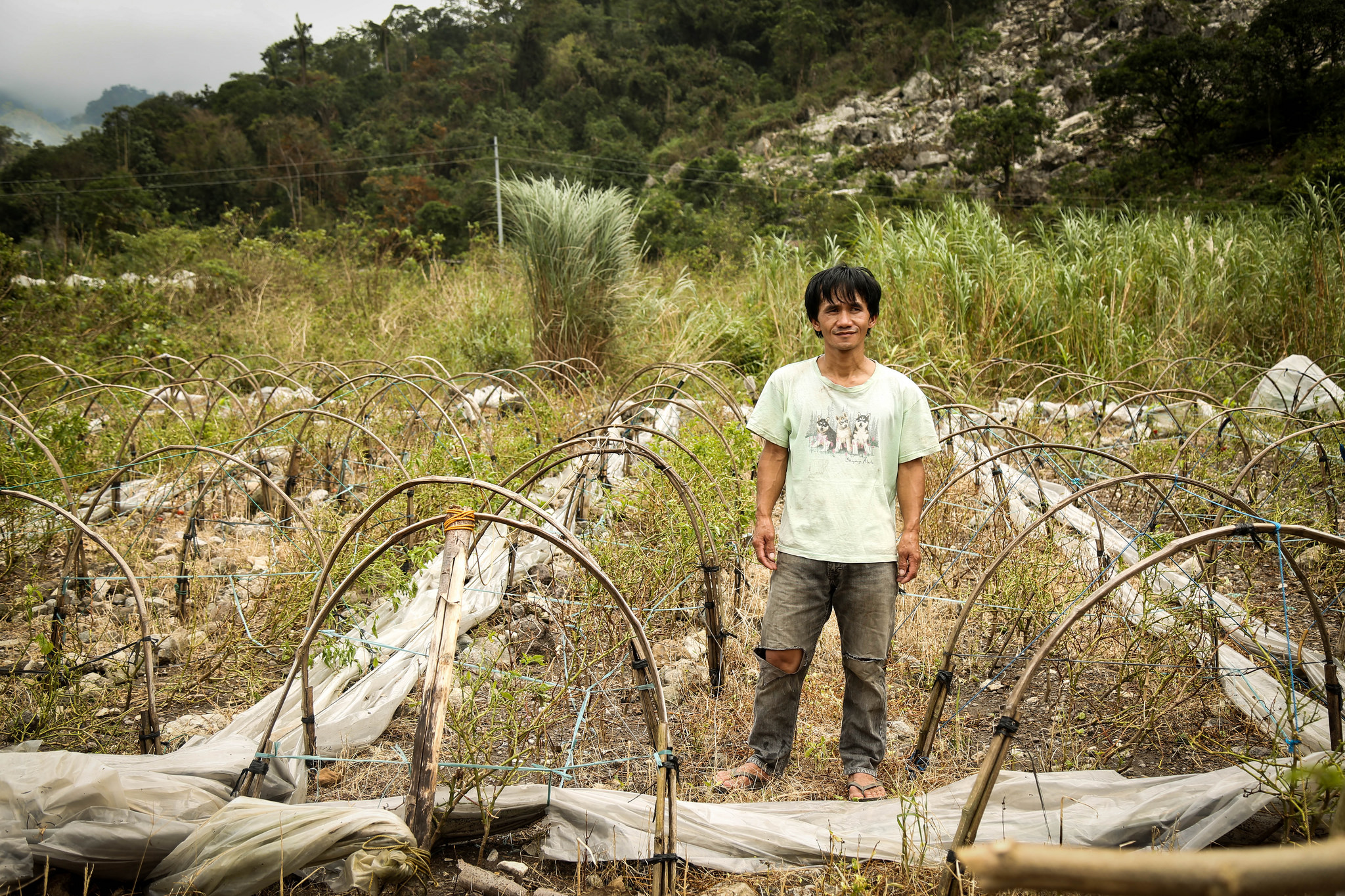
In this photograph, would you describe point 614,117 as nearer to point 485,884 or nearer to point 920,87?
point 920,87

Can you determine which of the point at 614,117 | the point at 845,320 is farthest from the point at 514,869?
the point at 614,117

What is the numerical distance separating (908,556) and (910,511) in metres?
0.12

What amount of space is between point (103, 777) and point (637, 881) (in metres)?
1.27

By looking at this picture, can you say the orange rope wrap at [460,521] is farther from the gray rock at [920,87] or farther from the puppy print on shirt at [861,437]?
the gray rock at [920,87]

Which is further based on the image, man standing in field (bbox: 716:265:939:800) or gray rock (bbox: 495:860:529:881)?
man standing in field (bbox: 716:265:939:800)

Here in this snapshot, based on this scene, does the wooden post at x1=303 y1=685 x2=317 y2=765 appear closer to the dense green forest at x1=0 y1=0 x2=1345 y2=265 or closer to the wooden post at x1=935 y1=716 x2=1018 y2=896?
the wooden post at x1=935 y1=716 x2=1018 y2=896

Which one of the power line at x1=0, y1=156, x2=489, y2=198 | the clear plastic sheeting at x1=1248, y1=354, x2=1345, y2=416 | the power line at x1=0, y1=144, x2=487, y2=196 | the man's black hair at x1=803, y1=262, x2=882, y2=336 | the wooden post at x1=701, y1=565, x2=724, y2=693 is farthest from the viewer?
the power line at x1=0, y1=144, x2=487, y2=196

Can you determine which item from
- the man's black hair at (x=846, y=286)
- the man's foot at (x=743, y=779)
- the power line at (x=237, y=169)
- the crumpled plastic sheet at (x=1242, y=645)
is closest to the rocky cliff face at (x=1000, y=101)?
the power line at (x=237, y=169)

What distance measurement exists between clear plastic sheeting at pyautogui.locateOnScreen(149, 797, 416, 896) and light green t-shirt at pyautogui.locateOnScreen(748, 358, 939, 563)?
1.20 metres

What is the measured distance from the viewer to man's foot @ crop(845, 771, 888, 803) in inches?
84.0

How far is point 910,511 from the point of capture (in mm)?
A: 2156

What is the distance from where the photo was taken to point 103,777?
70.4 inches

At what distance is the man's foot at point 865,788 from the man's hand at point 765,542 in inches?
24.8

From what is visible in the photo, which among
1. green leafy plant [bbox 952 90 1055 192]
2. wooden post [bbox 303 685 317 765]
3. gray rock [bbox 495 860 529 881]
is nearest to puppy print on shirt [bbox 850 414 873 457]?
gray rock [bbox 495 860 529 881]
